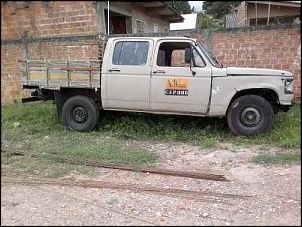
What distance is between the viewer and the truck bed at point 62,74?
25.0 feet

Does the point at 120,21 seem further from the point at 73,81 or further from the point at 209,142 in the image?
the point at 209,142

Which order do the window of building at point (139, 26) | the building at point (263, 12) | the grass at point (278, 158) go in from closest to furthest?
1. the grass at point (278, 158)
2. the window of building at point (139, 26)
3. the building at point (263, 12)

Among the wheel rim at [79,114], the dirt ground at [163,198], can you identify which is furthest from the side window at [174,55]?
the dirt ground at [163,198]

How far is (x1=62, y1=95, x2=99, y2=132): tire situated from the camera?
7.85 metres

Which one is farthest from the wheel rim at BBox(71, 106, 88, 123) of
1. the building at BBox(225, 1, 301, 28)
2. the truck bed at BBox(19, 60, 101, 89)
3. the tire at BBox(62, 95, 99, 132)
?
the building at BBox(225, 1, 301, 28)

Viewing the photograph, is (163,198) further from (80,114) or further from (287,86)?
(80,114)

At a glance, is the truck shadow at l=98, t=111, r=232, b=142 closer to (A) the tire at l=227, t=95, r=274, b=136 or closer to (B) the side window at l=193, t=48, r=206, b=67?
(A) the tire at l=227, t=95, r=274, b=136

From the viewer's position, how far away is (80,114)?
796 centimetres

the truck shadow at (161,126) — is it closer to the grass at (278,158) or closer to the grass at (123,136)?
the grass at (123,136)

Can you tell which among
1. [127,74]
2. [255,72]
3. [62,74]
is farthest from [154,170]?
[62,74]

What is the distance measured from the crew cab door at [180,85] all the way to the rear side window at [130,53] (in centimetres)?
24

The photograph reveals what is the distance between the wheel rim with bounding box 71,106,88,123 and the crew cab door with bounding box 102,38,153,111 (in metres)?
0.60

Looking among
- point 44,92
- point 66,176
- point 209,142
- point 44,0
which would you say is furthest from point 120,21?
point 66,176

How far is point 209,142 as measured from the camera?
6812 mm
